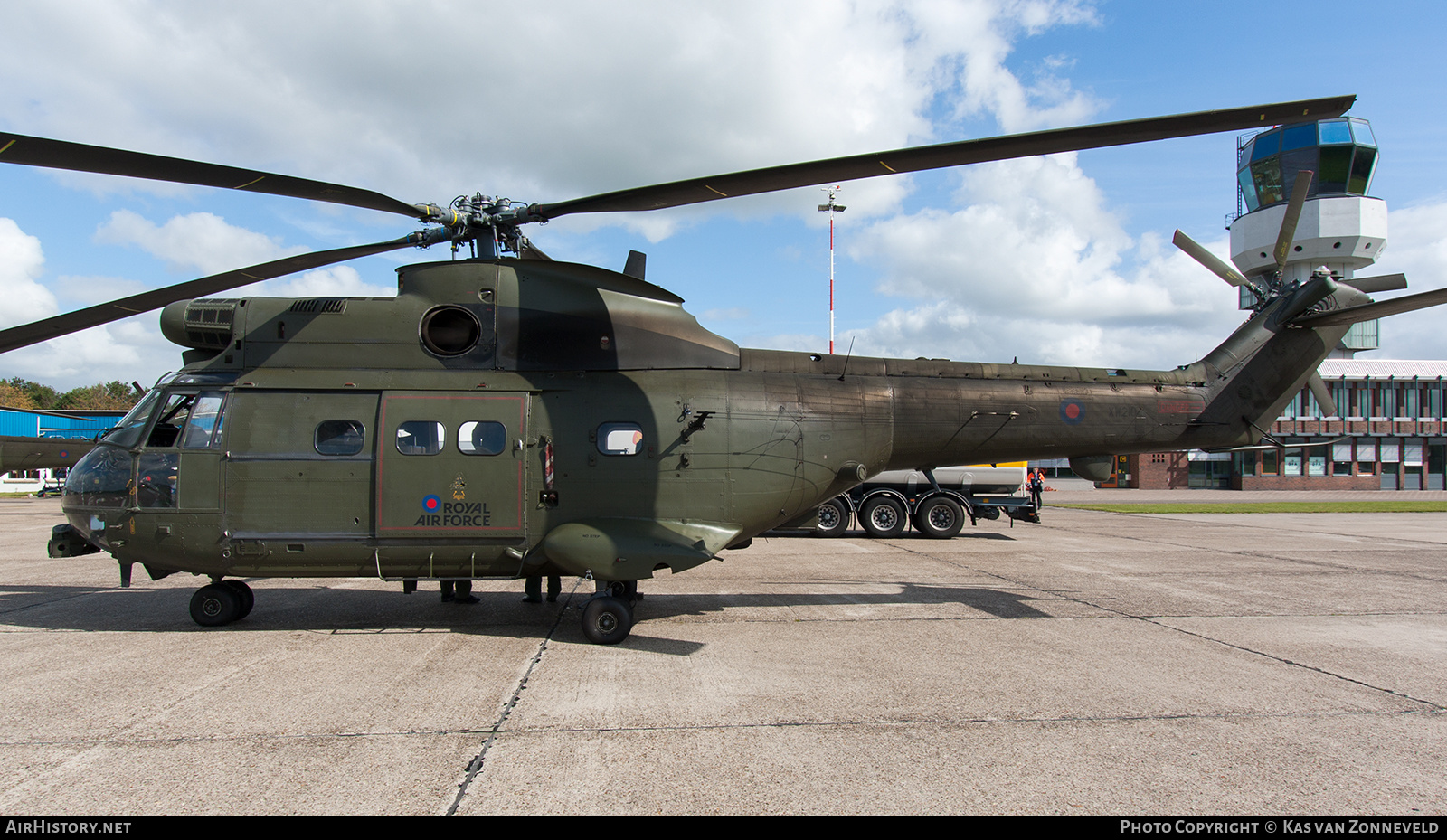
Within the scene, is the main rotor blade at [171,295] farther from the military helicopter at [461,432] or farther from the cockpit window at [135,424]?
the cockpit window at [135,424]

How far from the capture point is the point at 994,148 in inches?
223

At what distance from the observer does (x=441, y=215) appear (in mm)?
7027

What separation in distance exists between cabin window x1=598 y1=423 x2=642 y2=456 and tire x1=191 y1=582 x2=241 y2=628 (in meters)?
4.20

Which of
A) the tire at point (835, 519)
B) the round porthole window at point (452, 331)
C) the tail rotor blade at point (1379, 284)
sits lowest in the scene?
the tire at point (835, 519)

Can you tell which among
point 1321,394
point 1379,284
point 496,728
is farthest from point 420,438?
point 1321,394

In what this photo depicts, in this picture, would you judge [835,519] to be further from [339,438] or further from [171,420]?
[171,420]

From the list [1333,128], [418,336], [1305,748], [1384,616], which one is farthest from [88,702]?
[1333,128]

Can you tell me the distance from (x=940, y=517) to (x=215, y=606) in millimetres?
14780

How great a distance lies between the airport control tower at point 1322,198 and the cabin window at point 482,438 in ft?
222

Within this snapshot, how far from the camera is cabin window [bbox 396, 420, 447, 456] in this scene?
7000mm

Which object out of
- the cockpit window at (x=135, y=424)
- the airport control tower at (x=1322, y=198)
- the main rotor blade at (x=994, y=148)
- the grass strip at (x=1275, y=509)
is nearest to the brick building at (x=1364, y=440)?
the airport control tower at (x=1322, y=198)

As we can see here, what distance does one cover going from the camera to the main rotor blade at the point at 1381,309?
23.7 ft

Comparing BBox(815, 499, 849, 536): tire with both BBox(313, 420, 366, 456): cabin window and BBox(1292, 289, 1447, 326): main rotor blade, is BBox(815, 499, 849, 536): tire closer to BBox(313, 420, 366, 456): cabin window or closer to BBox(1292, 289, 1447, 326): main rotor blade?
BBox(1292, 289, 1447, 326): main rotor blade
